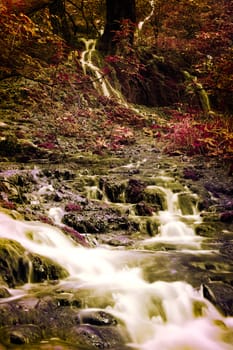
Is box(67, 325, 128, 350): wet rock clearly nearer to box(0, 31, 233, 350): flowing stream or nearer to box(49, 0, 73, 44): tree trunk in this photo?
box(0, 31, 233, 350): flowing stream

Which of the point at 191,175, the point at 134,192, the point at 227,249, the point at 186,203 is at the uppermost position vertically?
the point at 191,175

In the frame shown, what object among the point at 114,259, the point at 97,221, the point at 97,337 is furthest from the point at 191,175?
the point at 97,337

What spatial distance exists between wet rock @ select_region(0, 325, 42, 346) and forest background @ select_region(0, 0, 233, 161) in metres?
A: 5.05

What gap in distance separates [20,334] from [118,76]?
1178cm

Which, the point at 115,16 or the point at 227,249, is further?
the point at 115,16

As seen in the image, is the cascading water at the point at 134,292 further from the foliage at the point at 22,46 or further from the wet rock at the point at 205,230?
the foliage at the point at 22,46

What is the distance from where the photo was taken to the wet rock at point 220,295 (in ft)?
15.2

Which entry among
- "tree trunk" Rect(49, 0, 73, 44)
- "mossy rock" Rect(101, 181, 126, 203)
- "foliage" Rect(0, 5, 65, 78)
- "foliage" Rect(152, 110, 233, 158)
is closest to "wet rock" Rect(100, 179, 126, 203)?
"mossy rock" Rect(101, 181, 126, 203)

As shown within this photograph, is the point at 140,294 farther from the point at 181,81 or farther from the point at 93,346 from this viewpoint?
the point at 181,81

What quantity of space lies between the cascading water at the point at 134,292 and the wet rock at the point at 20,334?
2.09 feet

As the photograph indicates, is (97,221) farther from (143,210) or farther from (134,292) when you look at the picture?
(134,292)

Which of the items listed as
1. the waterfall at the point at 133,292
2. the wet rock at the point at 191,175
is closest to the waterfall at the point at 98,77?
the wet rock at the point at 191,175

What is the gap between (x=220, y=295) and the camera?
4.79 m

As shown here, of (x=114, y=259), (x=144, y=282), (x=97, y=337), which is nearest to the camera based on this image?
(x=97, y=337)
